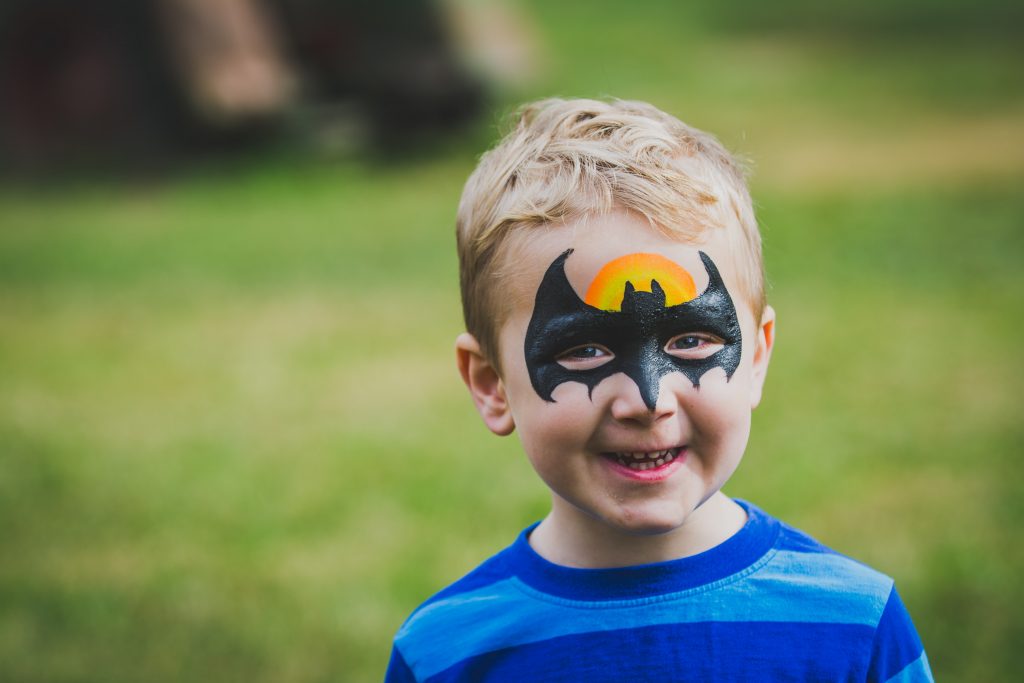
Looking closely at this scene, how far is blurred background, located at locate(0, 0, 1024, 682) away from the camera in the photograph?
4566mm

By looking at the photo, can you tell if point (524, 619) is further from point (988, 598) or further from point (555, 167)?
point (988, 598)

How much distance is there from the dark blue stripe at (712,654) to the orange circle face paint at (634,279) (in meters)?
0.62

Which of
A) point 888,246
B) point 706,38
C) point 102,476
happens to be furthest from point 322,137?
point 706,38

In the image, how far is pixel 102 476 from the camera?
18.9ft

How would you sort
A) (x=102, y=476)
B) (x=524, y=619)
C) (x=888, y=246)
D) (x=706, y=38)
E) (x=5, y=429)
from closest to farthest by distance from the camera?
(x=524, y=619) → (x=102, y=476) → (x=5, y=429) → (x=888, y=246) → (x=706, y=38)

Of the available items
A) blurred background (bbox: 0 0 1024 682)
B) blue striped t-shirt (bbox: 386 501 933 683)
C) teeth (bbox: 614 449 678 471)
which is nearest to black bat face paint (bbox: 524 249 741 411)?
teeth (bbox: 614 449 678 471)

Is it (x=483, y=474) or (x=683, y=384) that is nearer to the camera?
(x=683, y=384)

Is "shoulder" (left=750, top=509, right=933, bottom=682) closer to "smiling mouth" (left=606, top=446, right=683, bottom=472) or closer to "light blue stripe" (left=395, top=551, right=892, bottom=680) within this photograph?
"light blue stripe" (left=395, top=551, right=892, bottom=680)

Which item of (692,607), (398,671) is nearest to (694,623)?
(692,607)

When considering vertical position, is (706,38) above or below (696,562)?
above

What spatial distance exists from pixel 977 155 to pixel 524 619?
11114 mm

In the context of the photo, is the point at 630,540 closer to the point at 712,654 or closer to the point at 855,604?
the point at 712,654

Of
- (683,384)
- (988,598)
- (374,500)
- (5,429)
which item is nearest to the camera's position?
(683,384)

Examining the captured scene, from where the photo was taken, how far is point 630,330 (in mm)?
2039
